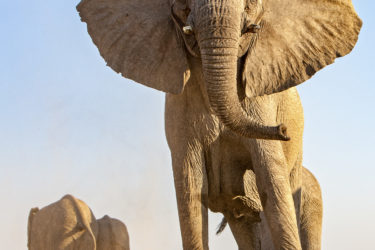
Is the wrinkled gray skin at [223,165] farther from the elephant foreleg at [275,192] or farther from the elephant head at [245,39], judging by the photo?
the elephant head at [245,39]

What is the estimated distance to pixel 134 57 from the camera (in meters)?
5.79

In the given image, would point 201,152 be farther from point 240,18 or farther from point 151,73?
point 240,18

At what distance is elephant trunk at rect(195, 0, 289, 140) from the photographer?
16.4ft

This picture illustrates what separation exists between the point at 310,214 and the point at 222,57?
2.64 metres

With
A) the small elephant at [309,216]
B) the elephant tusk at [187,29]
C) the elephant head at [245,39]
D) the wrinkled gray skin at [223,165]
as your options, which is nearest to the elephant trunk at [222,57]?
the elephant tusk at [187,29]

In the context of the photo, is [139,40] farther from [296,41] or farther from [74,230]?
[74,230]

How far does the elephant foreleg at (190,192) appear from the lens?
19.3 ft

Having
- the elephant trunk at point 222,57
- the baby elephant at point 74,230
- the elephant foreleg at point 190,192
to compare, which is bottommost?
the baby elephant at point 74,230

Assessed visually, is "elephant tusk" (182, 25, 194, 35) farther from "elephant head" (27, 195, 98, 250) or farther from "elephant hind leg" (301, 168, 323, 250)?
"elephant head" (27, 195, 98, 250)

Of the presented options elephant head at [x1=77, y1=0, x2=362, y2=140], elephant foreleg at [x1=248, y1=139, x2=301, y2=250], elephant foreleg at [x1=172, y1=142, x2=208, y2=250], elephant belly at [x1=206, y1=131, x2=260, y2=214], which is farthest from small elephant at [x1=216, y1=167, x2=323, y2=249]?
elephant head at [x1=77, y1=0, x2=362, y2=140]

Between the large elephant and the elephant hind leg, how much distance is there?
1245 mm

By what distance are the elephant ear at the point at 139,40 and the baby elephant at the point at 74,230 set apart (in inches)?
104

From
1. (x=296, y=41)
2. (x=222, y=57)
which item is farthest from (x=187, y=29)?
(x=296, y=41)

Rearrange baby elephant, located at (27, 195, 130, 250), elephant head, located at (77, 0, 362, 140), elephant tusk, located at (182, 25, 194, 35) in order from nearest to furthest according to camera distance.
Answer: elephant tusk, located at (182, 25, 194, 35) → elephant head, located at (77, 0, 362, 140) → baby elephant, located at (27, 195, 130, 250)
